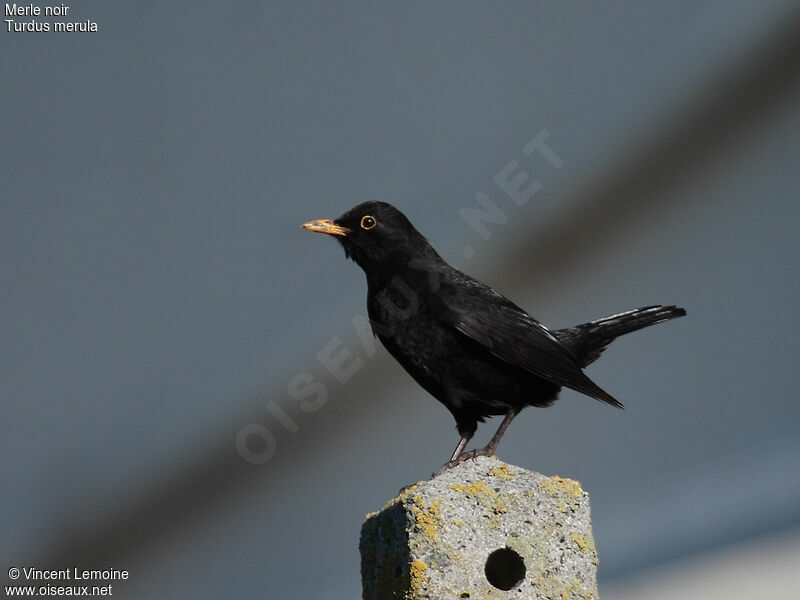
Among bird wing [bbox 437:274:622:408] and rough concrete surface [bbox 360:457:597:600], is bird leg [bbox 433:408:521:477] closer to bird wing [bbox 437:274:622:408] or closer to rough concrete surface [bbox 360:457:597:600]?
bird wing [bbox 437:274:622:408]

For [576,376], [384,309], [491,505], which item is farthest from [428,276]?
[491,505]

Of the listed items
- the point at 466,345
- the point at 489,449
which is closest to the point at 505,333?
the point at 466,345

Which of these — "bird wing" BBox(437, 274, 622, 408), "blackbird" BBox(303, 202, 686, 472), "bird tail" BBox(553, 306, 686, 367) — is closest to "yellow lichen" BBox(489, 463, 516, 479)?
"blackbird" BBox(303, 202, 686, 472)

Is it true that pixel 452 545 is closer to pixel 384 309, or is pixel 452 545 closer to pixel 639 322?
pixel 384 309

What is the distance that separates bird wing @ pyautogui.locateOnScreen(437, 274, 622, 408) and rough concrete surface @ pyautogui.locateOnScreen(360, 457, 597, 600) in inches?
43.3

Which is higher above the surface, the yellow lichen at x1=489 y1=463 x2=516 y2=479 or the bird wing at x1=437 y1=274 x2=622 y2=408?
the bird wing at x1=437 y1=274 x2=622 y2=408

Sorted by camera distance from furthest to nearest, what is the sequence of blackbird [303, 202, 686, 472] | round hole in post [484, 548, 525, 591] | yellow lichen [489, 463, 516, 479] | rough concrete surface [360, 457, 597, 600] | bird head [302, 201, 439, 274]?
bird head [302, 201, 439, 274] < blackbird [303, 202, 686, 472] < yellow lichen [489, 463, 516, 479] < round hole in post [484, 548, 525, 591] < rough concrete surface [360, 457, 597, 600]

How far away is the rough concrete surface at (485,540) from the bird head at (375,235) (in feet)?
6.10

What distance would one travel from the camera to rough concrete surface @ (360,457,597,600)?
355cm

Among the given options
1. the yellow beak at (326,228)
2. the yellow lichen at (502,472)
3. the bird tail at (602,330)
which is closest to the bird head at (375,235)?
the yellow beak at (326,228)

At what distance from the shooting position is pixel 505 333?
5.06 metres

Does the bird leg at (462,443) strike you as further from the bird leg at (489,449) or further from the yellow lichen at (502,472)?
the yellow lichen at (502,472)

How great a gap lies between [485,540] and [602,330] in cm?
228

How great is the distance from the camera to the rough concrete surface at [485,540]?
→ 11.6 ft
